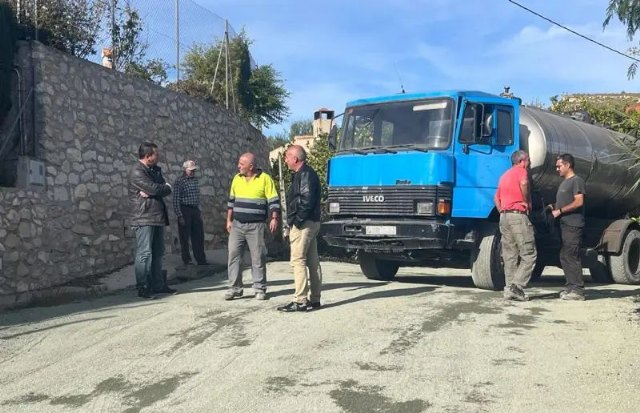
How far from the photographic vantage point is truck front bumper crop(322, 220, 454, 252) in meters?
8.93

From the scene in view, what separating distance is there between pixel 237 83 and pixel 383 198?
10790 mm

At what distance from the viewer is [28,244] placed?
327 inches

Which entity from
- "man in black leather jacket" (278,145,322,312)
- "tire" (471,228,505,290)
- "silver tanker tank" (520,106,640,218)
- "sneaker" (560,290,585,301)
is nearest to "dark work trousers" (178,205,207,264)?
"man in black leather jacket" (278,145,322,312)

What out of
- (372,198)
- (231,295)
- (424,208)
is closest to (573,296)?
(424,208)

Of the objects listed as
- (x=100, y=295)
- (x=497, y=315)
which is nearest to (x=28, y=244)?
(x=100, y=295)

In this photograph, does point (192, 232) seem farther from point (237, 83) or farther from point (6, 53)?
point (237, 83)

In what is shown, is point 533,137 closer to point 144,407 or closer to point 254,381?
point 254,381

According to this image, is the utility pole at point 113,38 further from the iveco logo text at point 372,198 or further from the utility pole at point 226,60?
the iveco logo text at point 372,198

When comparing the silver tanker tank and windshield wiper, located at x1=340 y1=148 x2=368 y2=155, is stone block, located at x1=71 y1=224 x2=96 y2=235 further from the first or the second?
the silver tanker tank

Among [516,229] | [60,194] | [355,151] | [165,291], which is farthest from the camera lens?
[355,151]

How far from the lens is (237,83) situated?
19.1 meters

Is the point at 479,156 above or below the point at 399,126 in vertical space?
below

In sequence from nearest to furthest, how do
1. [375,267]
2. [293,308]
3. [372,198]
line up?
[293,308] → [372,198] → [375,267]

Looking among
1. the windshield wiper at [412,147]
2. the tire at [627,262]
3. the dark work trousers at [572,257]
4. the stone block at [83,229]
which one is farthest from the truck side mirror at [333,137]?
the tire at [627,262]
